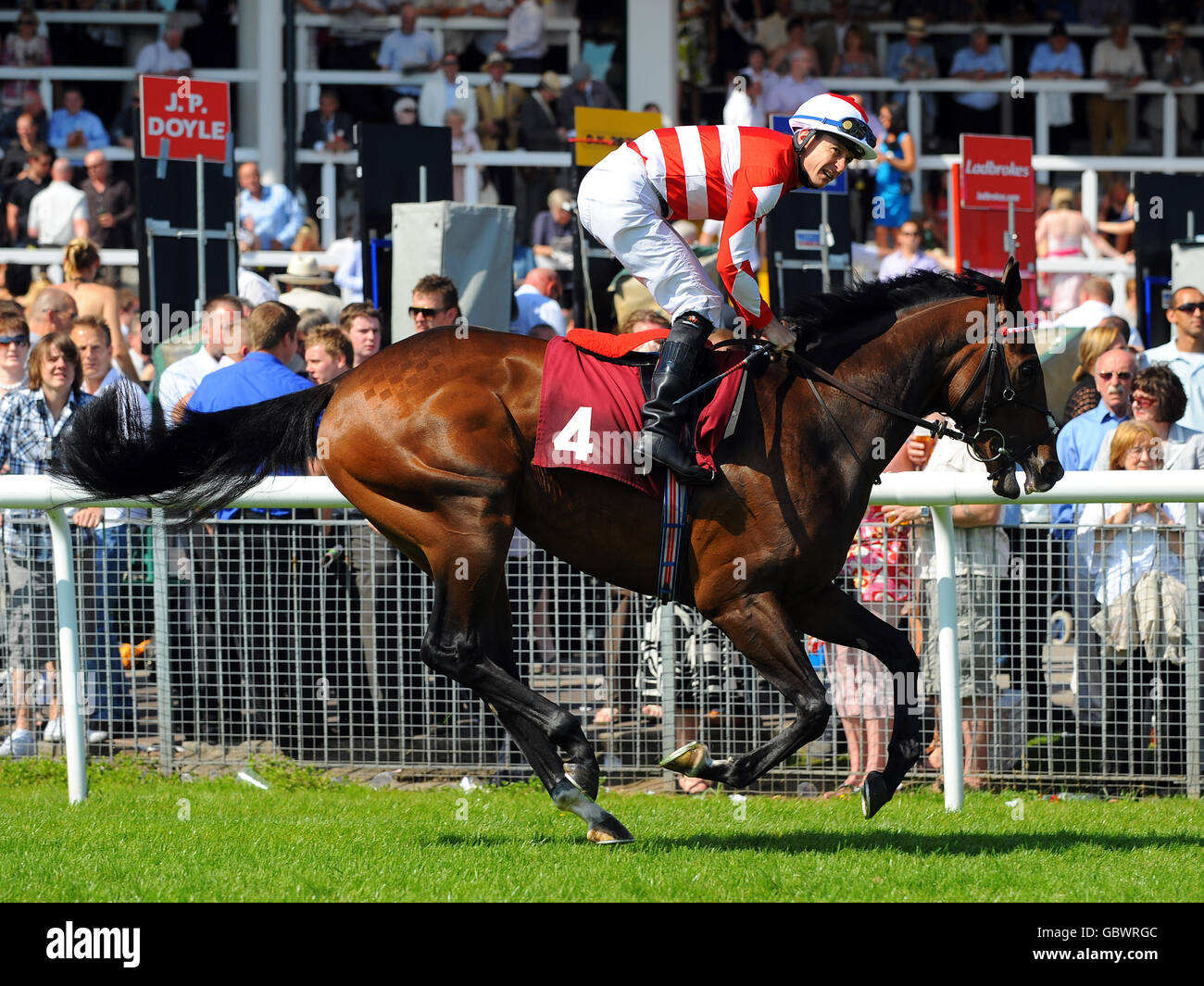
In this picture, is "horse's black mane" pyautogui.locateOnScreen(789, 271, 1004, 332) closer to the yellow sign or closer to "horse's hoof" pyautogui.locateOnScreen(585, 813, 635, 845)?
"horse's hoof" pyautogui.locateOnScreen(585, 813, 635, 845)

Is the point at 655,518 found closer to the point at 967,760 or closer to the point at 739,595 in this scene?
the point at 739,595

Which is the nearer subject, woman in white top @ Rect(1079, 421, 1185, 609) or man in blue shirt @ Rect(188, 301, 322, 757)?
woman in white top @ Rect(1079, 421, 1185, 609)

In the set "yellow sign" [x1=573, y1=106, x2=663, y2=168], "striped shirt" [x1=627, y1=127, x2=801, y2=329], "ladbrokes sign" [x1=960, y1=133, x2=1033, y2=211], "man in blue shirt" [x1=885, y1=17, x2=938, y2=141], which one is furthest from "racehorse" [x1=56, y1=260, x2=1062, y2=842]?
"man in blue shirt" [x1=885, y1=17, x2=938, y2=141]

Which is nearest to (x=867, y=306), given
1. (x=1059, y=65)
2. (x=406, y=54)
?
(x=406, y=54)

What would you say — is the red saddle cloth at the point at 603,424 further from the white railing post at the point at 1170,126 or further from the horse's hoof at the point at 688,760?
the white railing post at the point at 1170,126

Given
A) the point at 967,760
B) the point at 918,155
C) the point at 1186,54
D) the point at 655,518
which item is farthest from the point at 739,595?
the point at 1186,54

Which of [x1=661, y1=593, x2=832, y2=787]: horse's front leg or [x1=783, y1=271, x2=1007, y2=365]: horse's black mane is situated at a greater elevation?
[x1=783, y1=271, x2=1007, y2=365]: horse's black mane

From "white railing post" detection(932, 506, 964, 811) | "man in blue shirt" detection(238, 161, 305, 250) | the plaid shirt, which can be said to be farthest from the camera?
"man in blue shirt" detection(238, 161, 305, 250)

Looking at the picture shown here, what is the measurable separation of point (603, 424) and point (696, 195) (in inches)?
31.8

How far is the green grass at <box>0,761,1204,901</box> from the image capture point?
14.7 feet

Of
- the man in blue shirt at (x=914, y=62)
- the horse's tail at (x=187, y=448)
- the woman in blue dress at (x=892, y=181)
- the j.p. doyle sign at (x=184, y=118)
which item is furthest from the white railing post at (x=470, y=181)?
the horse's tail at (x=187, y=448)

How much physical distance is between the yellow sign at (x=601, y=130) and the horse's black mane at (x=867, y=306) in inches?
171

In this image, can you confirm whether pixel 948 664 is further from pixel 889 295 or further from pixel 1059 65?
pixel 1059 65

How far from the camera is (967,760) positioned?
6152 mm
